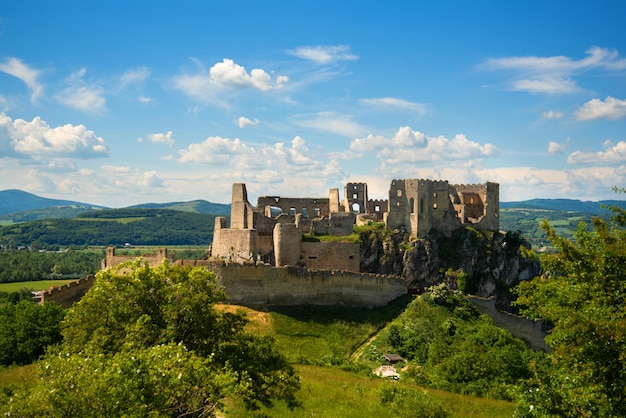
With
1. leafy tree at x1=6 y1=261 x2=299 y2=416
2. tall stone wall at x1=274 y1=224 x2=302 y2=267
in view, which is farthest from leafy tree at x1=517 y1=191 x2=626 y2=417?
tall stone wall at x1=274 y1=224 x2=302 y2=267

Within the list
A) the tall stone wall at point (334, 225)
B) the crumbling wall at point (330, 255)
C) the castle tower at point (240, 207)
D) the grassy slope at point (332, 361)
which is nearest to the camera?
the grassy slope at point (332, 361)

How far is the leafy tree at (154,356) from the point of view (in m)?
14.2

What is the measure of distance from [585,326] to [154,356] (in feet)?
40.8

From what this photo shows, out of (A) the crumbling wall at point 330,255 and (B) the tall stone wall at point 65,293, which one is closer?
(B) the tall stone wall at point 65,293

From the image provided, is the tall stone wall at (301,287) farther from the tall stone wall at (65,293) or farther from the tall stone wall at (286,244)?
the tall stone wall at (65,293)

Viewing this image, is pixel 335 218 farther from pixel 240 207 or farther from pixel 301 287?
pixel 301 287

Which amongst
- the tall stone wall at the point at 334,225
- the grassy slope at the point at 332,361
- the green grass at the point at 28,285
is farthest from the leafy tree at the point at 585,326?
the green grass at the point at 28,285

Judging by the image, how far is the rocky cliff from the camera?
6531cm

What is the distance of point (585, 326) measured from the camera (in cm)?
1748

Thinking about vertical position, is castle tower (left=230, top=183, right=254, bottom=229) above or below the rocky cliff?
above

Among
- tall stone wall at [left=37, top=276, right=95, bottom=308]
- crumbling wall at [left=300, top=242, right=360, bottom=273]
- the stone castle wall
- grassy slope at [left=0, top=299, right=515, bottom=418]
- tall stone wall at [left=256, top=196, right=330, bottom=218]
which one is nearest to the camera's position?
grassy slope at [left=0, top=299, right=515, bottom=418]

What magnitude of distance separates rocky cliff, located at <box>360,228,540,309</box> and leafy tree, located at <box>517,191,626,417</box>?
3889 cm

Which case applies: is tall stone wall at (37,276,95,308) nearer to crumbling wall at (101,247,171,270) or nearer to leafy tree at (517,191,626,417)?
crumbling wall at (101,247,171,270)

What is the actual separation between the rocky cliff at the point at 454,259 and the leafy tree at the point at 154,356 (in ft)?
135
